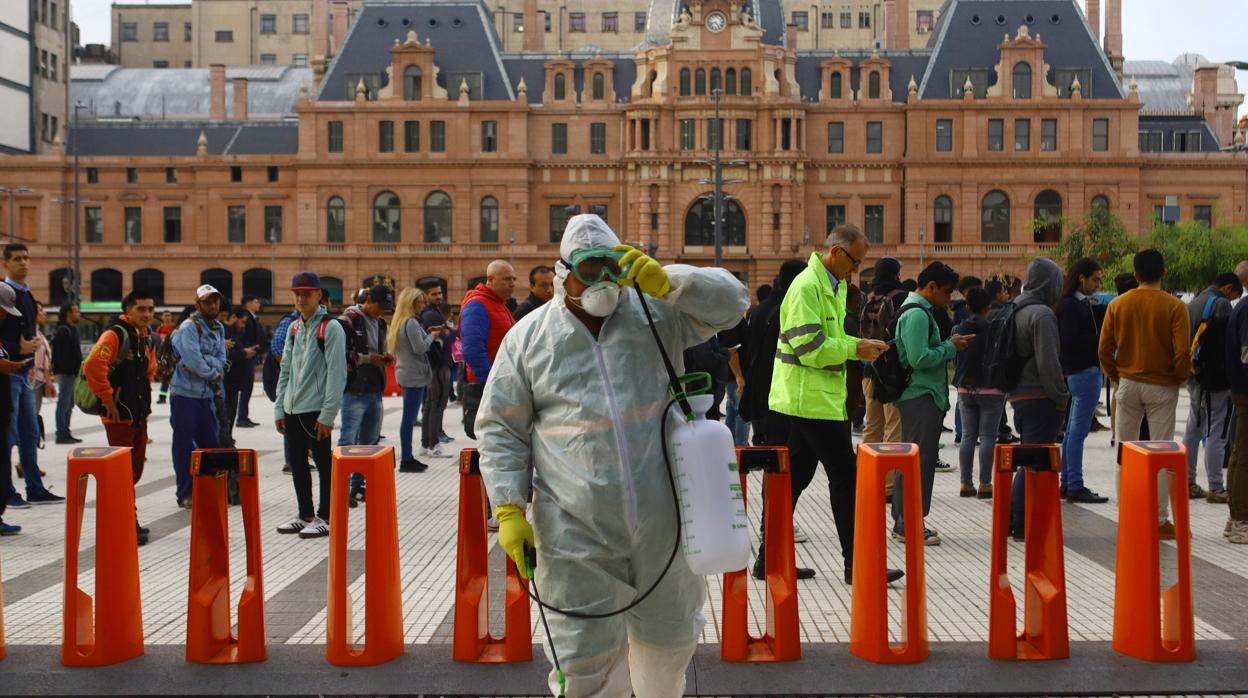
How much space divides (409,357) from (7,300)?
15.4 feet

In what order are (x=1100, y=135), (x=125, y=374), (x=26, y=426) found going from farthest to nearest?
1. (x=1100, y=135)
2. (x=26, y=426)
3. (x=125, y=374)

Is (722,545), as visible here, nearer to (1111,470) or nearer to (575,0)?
(1111,470)

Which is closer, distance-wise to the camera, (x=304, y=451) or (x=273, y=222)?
(x=304, y=451)

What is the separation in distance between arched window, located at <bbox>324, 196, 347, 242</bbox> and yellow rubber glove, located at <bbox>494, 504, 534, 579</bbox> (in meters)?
59.6

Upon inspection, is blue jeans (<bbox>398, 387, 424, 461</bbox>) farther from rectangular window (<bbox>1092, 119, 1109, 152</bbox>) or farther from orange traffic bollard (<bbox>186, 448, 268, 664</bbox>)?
rectangular window (<bbox>1092, 119, 1109, 152</bbox>)

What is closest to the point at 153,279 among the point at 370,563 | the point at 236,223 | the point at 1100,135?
the point at 236,223

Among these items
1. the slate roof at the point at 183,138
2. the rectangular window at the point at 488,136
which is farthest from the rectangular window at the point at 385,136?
the slate roof at the point at 183,138

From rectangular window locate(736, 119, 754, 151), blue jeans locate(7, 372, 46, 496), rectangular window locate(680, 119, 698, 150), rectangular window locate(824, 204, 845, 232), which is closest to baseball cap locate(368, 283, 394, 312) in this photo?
blue jeans locate(7, 372, 46, 496)

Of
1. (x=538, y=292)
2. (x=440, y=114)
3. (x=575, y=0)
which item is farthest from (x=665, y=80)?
(x=538, y=292)

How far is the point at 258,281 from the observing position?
62969 millimetres

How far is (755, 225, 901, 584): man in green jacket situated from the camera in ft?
23.2

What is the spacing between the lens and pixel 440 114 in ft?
203

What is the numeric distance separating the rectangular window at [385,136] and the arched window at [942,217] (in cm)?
2734

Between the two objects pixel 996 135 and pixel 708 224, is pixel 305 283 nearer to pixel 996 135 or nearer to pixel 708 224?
pixel 708 224
